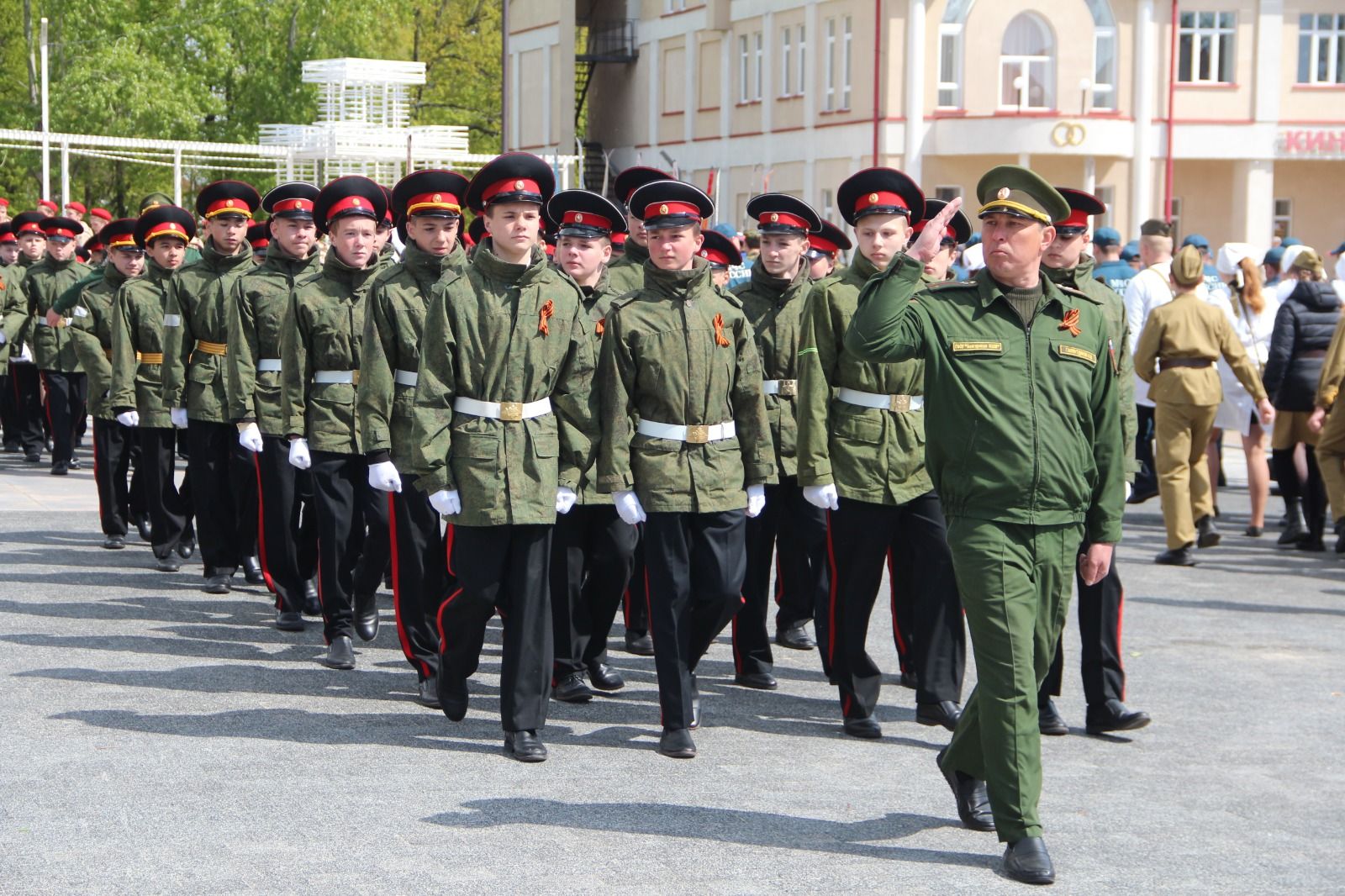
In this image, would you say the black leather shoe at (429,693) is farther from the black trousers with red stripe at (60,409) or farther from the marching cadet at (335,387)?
the black trousers with red stripe at (60,409)

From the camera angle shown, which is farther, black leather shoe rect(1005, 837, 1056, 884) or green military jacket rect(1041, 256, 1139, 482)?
green military jacket rect(1041, 256, 1139, 482)

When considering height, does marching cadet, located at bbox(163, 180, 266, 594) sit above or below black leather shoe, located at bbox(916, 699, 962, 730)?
above

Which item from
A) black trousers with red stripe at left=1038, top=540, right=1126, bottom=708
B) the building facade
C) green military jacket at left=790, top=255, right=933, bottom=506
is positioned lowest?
black trousers with red stripe at left=1038, top=540, right=1126, bottom=708

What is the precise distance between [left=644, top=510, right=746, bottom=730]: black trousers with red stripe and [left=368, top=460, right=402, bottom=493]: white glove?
48.0 inches

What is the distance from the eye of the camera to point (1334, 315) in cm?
1413

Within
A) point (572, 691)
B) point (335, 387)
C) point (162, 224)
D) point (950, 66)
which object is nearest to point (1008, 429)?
point (572, 691)

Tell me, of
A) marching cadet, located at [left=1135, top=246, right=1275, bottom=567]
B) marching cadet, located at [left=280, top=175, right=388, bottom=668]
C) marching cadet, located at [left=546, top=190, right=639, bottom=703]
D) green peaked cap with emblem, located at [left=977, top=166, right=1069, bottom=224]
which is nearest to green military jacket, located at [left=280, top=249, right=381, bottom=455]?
marching cadet, located at [left=280, top=175, right=388, bottom=668]

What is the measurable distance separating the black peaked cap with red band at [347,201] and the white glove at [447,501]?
7.90ft

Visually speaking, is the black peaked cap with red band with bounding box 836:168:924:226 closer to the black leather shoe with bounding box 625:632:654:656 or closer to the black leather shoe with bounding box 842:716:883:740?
the black leather shoe with bounding box 842:716:883:740

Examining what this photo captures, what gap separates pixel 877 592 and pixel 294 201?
12.8 ft

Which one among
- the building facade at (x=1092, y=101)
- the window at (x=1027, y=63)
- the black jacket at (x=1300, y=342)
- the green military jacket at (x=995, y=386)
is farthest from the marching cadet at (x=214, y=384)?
the window at (x=1027, y=63)

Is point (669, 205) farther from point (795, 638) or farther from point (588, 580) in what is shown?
point (795, 638)

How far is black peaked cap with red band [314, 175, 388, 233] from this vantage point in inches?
374

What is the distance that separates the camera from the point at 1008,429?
6242mm
